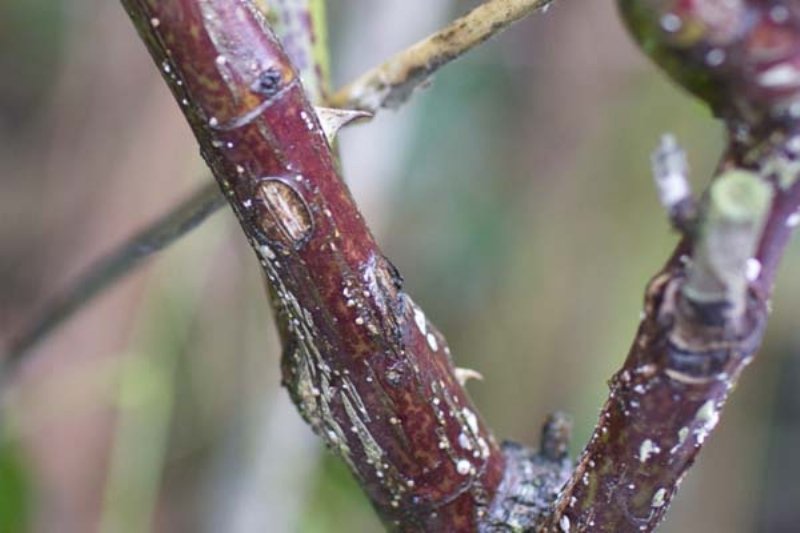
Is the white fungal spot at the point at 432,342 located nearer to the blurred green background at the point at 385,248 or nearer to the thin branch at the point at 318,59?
the thin branch at the point at 318,59

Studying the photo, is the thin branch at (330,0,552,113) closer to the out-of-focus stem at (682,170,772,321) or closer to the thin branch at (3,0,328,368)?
the thin branch at (3,0,328,368)

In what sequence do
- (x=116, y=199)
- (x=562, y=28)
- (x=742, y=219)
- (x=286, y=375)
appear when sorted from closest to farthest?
(x=742, y=219) → (x=286, y=375) → (x=116, y=199) → (x=562, y=28)

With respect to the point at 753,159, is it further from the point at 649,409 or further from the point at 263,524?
the point at 263,524

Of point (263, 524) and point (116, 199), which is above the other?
point (116, 199)

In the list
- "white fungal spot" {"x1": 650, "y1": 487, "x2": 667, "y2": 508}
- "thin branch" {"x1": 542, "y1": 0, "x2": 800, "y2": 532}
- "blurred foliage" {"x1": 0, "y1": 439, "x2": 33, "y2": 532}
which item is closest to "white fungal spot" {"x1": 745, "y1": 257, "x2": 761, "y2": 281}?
"thin branch" {"x1": 542, "y1": 0, "x2": 800, "y2": 532}

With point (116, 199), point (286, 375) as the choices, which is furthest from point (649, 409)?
point (116, 199)

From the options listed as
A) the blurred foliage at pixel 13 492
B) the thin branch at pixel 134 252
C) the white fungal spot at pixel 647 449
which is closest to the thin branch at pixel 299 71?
the thin branch at pixel 134 252

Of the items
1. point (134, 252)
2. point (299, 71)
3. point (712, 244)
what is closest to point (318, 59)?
point (299, 71)
